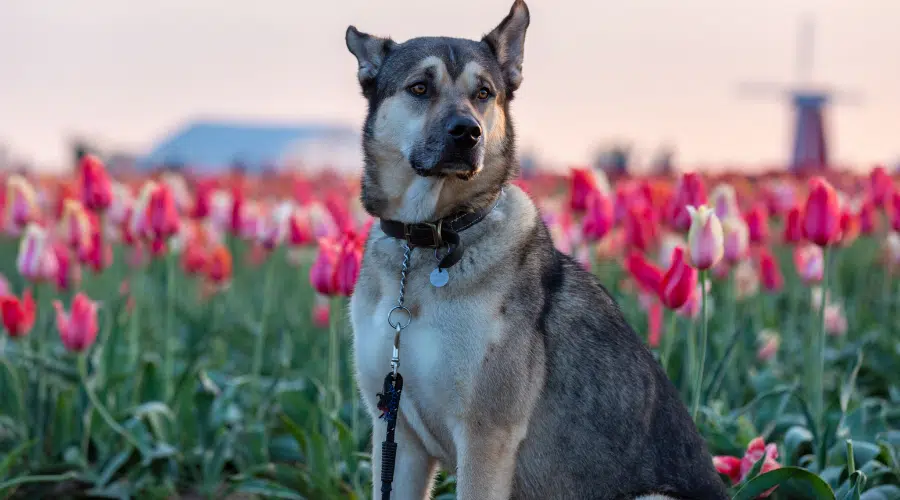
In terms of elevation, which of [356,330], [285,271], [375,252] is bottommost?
[285,271]

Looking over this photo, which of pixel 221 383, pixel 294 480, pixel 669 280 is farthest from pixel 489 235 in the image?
pixel 221 383

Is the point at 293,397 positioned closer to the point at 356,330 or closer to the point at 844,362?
the point at 356,330

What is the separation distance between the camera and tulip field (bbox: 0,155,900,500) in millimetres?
4992

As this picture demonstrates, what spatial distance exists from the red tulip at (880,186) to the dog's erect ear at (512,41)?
3.36 metres

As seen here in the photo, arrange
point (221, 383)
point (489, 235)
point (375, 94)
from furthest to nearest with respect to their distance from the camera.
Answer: point (221, 383)
point (375, 94)
point (489, 235)

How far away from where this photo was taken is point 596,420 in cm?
404

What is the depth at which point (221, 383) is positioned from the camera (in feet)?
21.0

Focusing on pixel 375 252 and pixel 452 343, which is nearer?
pixel 452 343

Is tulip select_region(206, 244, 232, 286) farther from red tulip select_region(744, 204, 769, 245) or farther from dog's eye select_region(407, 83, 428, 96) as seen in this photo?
red tulip select_region(744, 204, 769, 245)

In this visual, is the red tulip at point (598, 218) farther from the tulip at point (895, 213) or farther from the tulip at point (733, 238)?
the tulip at point (895, 213)

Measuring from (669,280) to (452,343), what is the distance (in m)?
1.38

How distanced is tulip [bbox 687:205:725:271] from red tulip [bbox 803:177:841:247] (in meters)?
0.81

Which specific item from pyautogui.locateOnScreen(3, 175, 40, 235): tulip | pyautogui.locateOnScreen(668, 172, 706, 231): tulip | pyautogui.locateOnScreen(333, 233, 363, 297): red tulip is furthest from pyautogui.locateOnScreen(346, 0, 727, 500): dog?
pyautogui.locateOnScreen(3, 175, 40, 235): tulip

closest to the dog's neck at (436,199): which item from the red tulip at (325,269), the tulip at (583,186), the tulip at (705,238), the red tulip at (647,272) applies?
the red tulip at (325,269)
